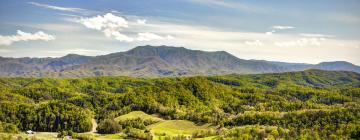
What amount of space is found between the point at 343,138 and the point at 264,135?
37.4 m

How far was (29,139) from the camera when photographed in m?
198

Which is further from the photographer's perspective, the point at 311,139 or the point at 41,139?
the point at 41,139

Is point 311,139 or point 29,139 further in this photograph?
point 29,139

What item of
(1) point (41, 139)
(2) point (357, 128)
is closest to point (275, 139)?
(2) point (357, 128)

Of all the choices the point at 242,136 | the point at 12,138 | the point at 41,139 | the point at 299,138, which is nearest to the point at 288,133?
the point at 299,138

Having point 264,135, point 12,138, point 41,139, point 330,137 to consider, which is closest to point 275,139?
point 264,135

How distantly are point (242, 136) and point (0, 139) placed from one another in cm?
12002

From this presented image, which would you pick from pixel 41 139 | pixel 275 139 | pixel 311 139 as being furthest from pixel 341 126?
pixel 41 139

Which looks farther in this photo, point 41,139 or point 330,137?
point 41,139

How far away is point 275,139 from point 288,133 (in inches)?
467

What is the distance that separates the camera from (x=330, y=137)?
7323 inches

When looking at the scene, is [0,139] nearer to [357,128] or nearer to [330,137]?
[330,137]

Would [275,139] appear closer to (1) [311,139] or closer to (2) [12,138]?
(1) [311,139]

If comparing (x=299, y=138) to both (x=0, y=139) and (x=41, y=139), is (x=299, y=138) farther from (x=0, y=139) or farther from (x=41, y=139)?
(x=0, y=139)
